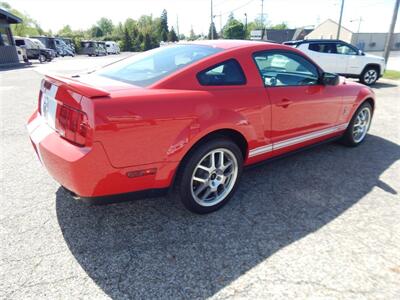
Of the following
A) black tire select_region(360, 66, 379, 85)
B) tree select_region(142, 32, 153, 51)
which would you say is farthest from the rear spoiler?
tree select_region(142, 32, 153, 51)

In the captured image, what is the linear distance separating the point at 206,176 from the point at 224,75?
955 millimetres

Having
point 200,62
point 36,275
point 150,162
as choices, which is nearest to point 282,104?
point 200,62

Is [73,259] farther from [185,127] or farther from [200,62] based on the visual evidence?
[200,62]

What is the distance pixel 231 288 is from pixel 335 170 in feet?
8.00

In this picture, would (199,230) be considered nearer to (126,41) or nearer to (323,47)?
(323,47)

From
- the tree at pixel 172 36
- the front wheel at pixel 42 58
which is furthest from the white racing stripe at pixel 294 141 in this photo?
the tree at pixel 172 36

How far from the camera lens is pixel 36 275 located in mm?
2047

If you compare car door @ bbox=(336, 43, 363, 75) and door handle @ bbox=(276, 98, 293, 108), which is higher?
door handle @ bbox=(276, 98, 293, 108)

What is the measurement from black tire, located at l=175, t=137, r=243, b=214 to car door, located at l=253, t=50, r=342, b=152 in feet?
1.94

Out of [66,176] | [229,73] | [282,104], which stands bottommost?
[66,176]

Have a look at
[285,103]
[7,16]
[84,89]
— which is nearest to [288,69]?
[285,103]

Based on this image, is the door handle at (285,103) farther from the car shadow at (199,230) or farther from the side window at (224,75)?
the car shadow at (199,230)

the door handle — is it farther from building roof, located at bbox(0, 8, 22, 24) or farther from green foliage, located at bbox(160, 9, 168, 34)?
green foliage, located at bbox(160, 9, 168, 34)

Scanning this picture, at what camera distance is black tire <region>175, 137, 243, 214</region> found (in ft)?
8.16
